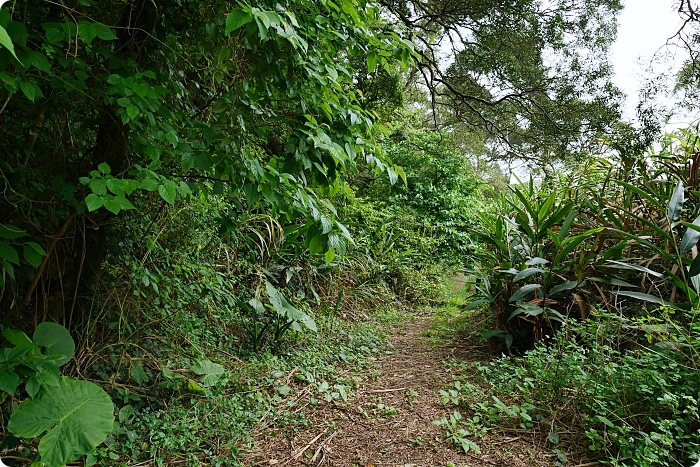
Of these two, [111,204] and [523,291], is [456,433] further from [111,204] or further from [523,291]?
[111,204]

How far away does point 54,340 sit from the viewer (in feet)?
5.15

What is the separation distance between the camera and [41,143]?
6.11ft

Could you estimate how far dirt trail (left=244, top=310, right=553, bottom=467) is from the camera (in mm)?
1832

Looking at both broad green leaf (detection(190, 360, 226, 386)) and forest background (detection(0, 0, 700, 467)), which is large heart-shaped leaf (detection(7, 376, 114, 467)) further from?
broad green leaf (detection(190, 360, 226, 386))

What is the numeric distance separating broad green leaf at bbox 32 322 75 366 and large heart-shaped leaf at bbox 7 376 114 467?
16 cm

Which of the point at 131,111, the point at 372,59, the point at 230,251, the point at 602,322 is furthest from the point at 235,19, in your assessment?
the point at 602,322

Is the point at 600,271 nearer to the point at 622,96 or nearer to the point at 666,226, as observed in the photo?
the point at 666,226

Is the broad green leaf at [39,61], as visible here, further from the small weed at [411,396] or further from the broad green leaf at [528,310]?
the broad green leaf at [528,310]

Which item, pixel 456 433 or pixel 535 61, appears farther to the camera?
pixel 535 61

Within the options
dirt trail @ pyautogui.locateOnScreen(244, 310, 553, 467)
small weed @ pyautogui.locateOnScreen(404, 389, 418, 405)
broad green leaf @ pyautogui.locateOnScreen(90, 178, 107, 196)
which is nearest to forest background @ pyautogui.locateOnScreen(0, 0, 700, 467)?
broad green leaf @ pyautogui.locateOnScreen(90, 178, 107, 196)

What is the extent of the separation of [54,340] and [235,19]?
4.65 feet

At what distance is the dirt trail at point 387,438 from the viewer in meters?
1.83

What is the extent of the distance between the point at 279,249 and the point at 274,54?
220cm

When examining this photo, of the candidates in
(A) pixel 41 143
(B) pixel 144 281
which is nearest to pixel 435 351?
(B) pixel 144 281
